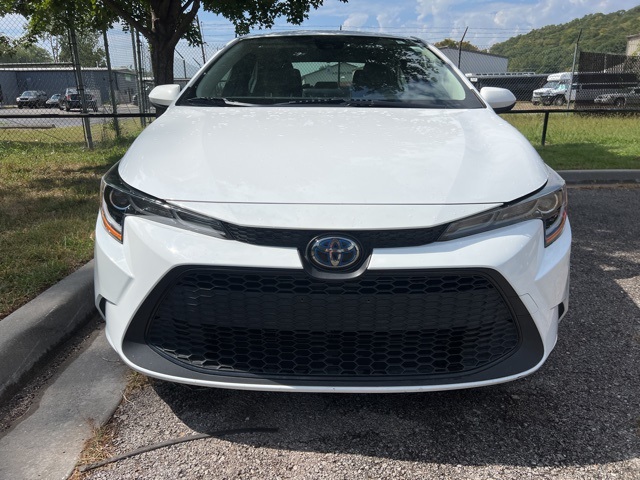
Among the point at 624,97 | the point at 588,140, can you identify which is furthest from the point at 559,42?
the point at 588,140

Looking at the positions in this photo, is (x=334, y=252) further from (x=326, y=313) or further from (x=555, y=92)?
(x=555, y=92)

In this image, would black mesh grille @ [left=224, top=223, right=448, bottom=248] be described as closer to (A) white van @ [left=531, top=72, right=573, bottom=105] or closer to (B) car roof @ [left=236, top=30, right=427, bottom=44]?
(B) car roof @ [left=236, top=30, right=427, bottom=44]

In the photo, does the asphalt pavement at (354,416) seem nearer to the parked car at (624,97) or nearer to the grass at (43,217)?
the grass at (43,217)

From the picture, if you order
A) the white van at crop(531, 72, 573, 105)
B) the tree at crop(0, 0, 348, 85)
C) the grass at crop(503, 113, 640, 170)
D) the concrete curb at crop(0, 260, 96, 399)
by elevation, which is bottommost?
the white van at crop(531, 72, 573, 105)

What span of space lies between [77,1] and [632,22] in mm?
55174

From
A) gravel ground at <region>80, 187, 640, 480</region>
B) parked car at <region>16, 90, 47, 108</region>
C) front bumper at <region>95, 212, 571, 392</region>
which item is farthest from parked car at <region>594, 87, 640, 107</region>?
front bumper at <region>95, 212, 571, 392</region>

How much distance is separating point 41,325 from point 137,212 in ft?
3.60

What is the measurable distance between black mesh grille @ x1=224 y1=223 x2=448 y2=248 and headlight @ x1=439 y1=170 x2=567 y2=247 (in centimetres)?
6

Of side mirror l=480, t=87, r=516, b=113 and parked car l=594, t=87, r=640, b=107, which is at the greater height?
side mirror l=480, t=87, r=516, b=113

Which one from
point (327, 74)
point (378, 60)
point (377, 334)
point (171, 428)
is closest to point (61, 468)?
point (171, 428)

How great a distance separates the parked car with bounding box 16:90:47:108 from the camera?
14992mm

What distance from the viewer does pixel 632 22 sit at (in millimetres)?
48094

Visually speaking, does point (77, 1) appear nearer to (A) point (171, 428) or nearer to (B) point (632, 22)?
(A) point (171, 428)

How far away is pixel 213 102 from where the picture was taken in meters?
2.89
